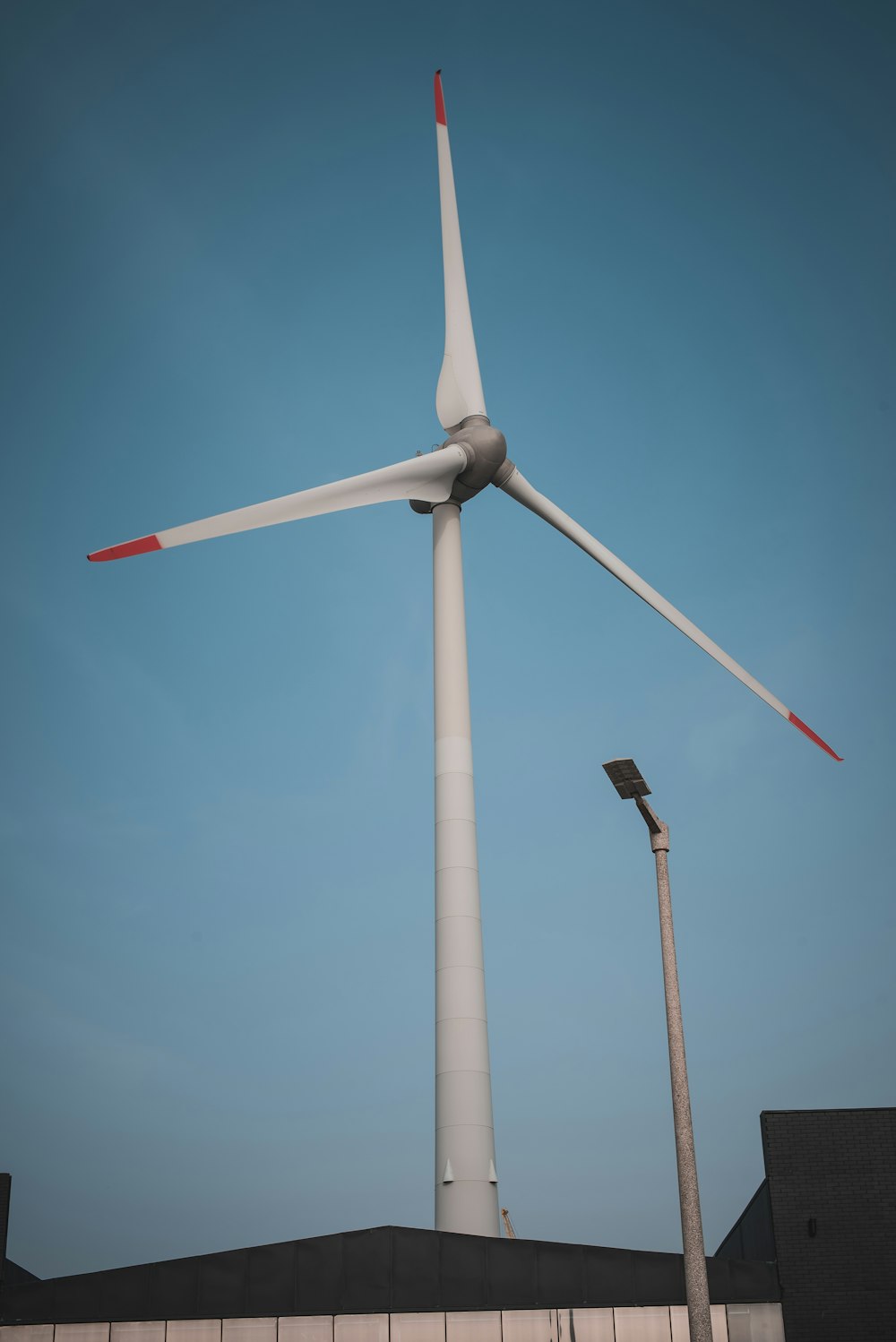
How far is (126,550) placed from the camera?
1109 inches

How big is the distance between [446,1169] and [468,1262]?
2.69 meters

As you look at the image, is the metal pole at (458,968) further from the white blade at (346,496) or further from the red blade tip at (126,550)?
the red blade tip at (126,550)

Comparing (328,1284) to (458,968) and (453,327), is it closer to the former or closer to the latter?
(458,968)

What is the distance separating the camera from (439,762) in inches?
1328

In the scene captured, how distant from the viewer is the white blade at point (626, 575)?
128 ft

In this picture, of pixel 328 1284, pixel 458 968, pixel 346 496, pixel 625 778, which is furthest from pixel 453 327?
pixel 328 1284

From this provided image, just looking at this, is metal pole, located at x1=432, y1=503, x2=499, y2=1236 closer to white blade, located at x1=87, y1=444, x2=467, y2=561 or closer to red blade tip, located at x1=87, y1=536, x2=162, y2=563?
white blade, located at x1=87, y1=444, x2=467, y2=561

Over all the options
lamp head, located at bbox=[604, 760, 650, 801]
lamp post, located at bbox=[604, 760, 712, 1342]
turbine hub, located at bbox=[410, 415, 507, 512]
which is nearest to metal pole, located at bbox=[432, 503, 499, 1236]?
turbine hub, located at bbox=[410, 415, 507, 512]

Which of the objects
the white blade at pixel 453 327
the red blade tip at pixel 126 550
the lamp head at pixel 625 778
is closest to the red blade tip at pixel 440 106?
the white blade at pixel 453 327

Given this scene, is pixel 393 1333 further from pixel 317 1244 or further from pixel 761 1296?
pixel 761 1296

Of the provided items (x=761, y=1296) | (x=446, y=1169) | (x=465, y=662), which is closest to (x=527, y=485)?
(x=465, y=662)

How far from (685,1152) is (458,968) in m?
14.6

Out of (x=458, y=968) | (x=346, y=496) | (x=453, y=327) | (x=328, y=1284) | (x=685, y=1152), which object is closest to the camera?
(x=685, y=1152)

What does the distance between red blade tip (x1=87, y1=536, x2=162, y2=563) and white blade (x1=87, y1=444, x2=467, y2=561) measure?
0.10 ft
